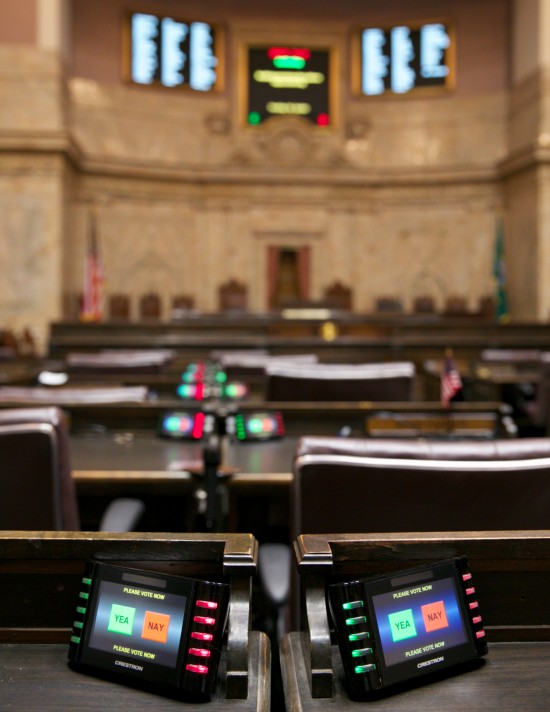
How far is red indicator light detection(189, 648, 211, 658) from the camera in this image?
3.01 feet

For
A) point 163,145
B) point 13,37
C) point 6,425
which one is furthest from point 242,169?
point 6,425

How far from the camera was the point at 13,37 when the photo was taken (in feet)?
35.1

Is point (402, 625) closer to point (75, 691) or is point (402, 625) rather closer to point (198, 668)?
point (198, 668)

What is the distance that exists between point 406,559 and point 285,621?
→ 0.65m

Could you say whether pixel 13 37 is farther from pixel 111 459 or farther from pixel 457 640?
pixel 457 640

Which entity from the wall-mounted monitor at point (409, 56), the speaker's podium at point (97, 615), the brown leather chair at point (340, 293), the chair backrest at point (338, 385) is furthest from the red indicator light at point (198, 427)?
the wall-mounted monitor at point (409, 56)

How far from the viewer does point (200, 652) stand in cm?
92

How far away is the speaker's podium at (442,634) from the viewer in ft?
→ 3.03

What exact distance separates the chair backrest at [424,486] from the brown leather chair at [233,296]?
1079cm

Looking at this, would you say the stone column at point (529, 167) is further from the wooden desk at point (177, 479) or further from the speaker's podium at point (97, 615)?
the speaker's podium at point (97, 615)

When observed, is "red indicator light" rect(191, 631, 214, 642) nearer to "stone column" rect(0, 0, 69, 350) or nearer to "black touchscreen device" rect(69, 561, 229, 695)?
"black touchscreen device" rect(69, 561, 229, 695)

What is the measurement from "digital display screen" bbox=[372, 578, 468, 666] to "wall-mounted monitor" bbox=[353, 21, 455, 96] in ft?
41.4

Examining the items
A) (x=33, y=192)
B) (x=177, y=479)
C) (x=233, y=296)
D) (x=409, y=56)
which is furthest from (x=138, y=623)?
(x=409, y=56)

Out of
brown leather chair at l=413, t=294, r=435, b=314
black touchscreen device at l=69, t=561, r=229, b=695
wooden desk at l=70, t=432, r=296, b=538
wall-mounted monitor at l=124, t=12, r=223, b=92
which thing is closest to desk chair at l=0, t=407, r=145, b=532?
wooden desk at l=70, t=432, r=296, b=538
